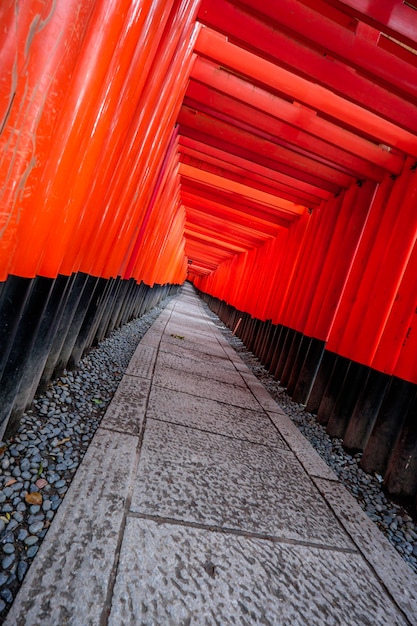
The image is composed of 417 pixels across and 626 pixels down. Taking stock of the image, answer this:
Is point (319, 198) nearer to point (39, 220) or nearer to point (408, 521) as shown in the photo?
point (408, 521)

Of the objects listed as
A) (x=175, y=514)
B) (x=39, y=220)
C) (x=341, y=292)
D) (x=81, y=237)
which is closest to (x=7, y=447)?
(x=175, y=514)

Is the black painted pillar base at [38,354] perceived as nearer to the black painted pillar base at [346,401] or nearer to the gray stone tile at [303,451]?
the gray stone tile at [303,451]

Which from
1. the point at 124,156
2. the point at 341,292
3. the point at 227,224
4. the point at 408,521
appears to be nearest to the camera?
the point at 408,521

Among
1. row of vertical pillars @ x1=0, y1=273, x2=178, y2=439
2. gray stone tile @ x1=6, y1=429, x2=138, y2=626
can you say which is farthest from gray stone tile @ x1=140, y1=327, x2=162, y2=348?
gray stone tile @ x1=6, y1=429, x2=138, y2=626

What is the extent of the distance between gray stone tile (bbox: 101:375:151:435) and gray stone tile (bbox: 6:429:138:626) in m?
0.49

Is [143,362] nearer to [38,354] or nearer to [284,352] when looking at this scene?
[38,354]

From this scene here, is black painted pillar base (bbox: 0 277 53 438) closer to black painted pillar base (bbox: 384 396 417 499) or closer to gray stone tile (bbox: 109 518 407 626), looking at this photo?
gray stone tile (bbox: 109 518 407 626)

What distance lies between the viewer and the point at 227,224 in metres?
11.5

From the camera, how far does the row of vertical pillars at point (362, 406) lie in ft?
8.98

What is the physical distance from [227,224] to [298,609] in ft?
36.4

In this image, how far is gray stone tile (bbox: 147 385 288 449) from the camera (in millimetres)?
2697

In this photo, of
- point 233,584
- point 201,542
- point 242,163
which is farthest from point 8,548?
point 242,163

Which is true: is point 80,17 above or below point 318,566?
above

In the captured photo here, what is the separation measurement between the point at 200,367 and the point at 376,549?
3183mm
